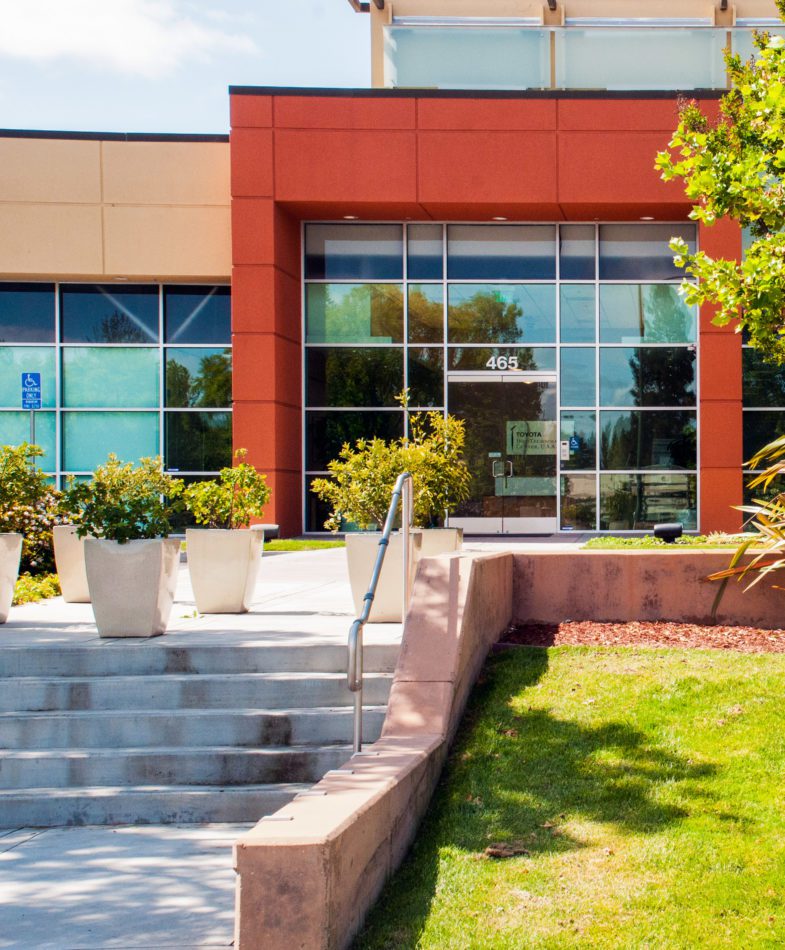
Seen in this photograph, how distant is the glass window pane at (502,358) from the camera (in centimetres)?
2106

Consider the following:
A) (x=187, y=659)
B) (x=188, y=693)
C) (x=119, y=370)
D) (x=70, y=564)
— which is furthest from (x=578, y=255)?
(x=188, y=693)

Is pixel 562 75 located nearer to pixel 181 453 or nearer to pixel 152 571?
pixel 181 453

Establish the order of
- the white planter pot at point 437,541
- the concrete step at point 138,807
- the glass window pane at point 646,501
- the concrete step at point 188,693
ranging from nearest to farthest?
1. the concrete step at point 138,807
2. the concrete step at point 188,693
3. the white planter pot at point 437,541
4. the glass window pane at point 646,501

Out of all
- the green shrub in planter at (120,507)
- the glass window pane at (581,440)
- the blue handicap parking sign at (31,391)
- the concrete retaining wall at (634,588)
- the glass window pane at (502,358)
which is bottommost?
the concrete retaining wall at (634,588)

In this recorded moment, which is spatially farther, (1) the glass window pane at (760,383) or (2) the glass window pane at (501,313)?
(2) the glass window pane at (501,313)

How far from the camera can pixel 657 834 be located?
15.9 feet

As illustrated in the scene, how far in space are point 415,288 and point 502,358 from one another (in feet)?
6.76

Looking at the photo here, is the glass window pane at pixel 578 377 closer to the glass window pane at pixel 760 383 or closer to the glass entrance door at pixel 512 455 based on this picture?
the glass entrance door at pixel 512 455

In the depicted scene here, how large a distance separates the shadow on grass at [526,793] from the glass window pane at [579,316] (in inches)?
600

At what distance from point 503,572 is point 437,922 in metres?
4.12

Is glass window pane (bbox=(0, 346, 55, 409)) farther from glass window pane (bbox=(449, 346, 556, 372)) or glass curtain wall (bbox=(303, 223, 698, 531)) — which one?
glass window pane (bbox=(449, 346, 556, 372))

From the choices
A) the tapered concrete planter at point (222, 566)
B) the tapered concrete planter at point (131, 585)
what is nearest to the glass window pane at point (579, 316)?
the tapered concrete planter at point (222, 566)

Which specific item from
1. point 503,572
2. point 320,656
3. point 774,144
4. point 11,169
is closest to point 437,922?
point 320,656

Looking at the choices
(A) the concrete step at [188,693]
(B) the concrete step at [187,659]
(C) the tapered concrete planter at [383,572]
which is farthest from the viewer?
(C) the tapered concrete planter at [383,572]
